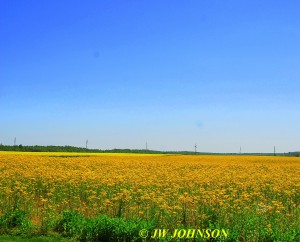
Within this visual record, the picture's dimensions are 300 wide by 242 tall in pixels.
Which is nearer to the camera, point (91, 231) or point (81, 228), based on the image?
point (91, 231)

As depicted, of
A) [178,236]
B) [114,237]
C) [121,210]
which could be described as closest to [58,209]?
[121,210]

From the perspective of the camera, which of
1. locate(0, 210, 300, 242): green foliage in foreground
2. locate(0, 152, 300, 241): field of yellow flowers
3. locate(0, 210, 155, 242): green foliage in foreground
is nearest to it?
locate(0, 210, 300, 242): green foliage in foreground

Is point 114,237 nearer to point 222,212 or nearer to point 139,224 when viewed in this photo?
point 139,224

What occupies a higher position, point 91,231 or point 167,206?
point 167,206

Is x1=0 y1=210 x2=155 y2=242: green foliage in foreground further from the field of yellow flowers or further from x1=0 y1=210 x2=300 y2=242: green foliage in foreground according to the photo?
the field of yellow flowers

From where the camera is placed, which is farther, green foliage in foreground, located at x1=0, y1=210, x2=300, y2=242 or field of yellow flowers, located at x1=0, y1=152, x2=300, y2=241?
field of yellow flowers, located at x1=0, y1=152, x2=300, y2=241

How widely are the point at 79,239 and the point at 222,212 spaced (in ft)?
16.1

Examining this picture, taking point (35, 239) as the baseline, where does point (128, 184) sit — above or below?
above

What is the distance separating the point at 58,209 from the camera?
47.8ft

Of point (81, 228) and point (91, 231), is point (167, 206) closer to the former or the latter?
point (91, 231)

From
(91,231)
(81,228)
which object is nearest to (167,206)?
(91,231)

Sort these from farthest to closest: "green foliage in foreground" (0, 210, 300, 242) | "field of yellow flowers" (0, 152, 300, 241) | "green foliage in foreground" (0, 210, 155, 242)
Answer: "field of yellow flowers" (0, 152, 300, 241), "green foliage in foreground" (0, 210, 155, 242), "green foliage in foreground" (0, 210, 300, 242)

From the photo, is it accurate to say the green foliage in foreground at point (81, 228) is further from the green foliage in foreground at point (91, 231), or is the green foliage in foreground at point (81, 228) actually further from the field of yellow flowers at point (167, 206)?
the field of yellow flowers at point (167, 206)

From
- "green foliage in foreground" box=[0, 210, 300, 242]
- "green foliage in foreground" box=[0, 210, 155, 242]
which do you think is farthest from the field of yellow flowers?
"green foliage in foreground" box=[0, 210, 155, 242]
